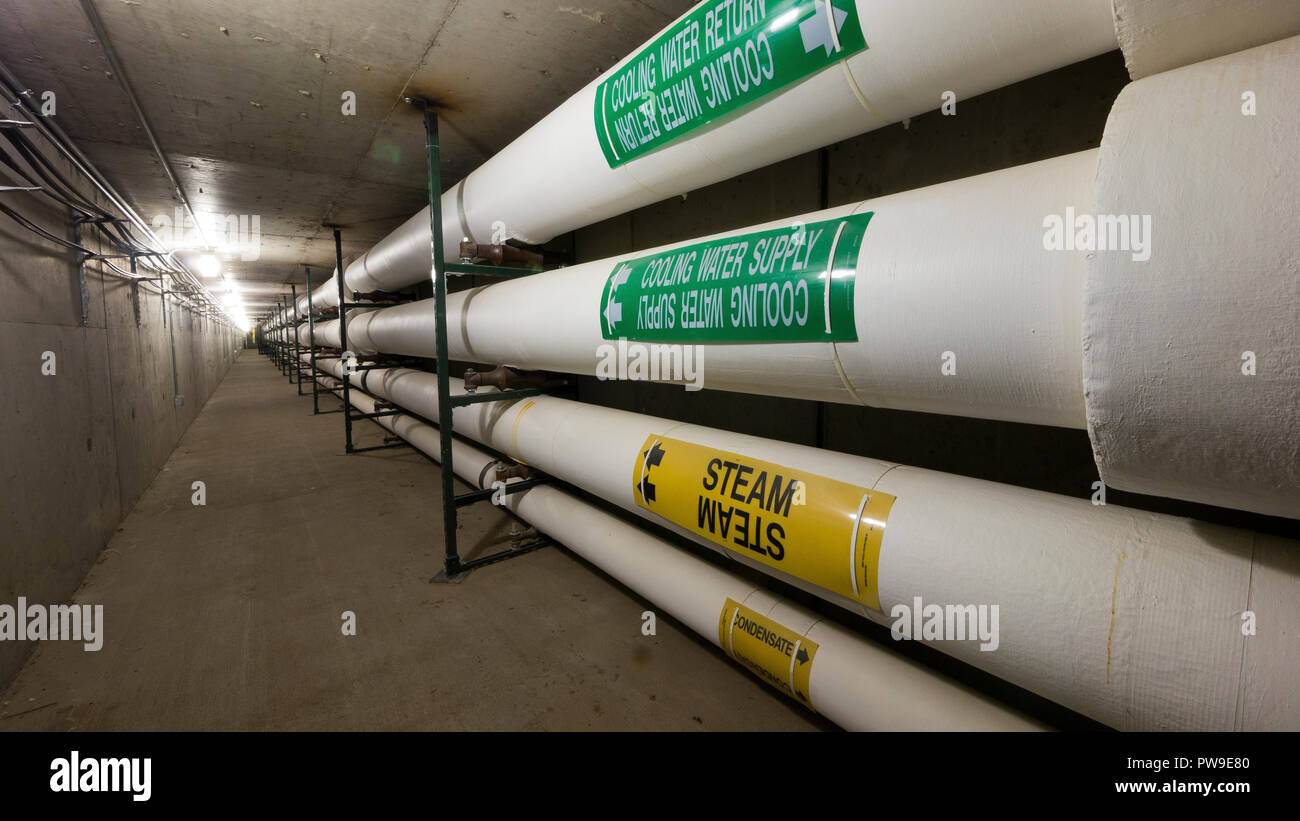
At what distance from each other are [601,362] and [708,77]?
0.90 m

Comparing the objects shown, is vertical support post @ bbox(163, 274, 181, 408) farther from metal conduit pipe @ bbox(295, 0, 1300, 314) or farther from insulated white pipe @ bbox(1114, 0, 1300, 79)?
insulated white pipe @ bbox(1114, 0, 1300, 79)

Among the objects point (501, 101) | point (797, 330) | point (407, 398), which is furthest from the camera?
point (407, 398)

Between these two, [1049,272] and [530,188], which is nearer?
[1049,272]

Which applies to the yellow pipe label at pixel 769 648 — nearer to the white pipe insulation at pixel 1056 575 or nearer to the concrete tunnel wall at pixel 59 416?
the white pipe insulation at pixel 1056 575

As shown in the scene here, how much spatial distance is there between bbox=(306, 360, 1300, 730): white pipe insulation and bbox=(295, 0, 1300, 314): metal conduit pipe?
2.24ft

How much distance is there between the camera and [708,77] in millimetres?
1233

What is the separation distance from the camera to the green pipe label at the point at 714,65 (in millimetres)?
1016

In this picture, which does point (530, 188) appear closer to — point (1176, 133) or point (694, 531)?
point (694, 531)

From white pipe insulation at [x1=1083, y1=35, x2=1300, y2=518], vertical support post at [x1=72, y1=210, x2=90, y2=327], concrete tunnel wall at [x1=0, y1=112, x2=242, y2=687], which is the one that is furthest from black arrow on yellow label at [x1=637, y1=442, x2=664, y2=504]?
vertical support post at [x1=72, y1=210, x2=90, y2=327]

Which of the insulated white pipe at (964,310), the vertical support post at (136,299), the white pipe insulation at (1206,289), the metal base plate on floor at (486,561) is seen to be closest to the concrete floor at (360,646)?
the metal base plate on floor at (486,561)

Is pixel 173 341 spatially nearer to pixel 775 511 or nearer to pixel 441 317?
pixel 441 317

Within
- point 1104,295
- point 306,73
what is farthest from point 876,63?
point 306,73

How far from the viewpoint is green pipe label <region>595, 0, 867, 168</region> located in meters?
1.02

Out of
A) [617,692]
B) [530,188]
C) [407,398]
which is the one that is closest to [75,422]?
[407,398]
